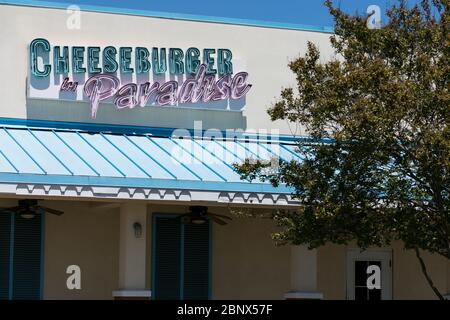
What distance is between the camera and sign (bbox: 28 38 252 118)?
1945 cm

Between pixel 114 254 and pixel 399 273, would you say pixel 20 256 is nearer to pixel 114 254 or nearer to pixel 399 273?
pixel 114 254

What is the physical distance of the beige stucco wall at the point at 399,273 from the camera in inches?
812

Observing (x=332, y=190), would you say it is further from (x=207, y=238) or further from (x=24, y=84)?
(x=24, y=84)

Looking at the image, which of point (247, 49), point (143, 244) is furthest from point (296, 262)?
point (247, 49)

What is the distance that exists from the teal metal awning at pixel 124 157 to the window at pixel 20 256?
1.45 meters

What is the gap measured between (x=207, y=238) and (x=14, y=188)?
15.5ft

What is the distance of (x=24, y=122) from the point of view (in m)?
19.1

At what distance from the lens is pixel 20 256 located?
1834 centimetres

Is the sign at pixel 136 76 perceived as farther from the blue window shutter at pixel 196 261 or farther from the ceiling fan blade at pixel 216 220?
the ceiling fan blade at pixel 216 220

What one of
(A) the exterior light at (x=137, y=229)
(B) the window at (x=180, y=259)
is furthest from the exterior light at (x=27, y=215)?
(B) the window at (x=180, y=259)

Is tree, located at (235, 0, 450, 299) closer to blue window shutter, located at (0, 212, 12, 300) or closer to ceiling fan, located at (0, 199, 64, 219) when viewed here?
ceiling fan, located at (0, 199, 64, 219)

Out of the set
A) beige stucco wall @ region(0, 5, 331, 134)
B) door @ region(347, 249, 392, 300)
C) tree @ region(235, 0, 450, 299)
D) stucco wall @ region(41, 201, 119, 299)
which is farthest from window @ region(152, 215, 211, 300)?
tree @ region(235, 0, 450, 299)

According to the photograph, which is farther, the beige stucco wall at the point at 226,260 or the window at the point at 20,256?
the beige stucco wall at the point at 226,260

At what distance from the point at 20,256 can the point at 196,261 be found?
336 cm
